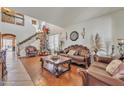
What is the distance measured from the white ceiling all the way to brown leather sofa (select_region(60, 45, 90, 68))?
0.48 m

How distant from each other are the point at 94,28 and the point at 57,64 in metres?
1.02

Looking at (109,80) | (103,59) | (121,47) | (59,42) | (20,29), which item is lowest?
(109,80)

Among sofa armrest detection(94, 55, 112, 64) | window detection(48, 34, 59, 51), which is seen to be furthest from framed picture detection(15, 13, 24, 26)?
sofa armrest detection(94, 55, 112, 64)

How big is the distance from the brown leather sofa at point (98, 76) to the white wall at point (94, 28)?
0.40 m

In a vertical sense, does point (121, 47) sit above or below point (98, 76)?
above

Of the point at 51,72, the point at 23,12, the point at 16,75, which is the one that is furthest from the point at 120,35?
the point at 16,75

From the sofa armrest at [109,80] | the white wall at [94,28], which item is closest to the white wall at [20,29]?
the white wall at [94,28]

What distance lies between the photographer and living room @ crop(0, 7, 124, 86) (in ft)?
7.93

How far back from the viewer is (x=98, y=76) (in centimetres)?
202

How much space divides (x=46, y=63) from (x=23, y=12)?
3.49 ft

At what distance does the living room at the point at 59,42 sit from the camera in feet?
7.93

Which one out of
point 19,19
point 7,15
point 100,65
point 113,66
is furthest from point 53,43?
point 113,66

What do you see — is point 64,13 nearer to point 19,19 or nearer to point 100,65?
point 19,19
